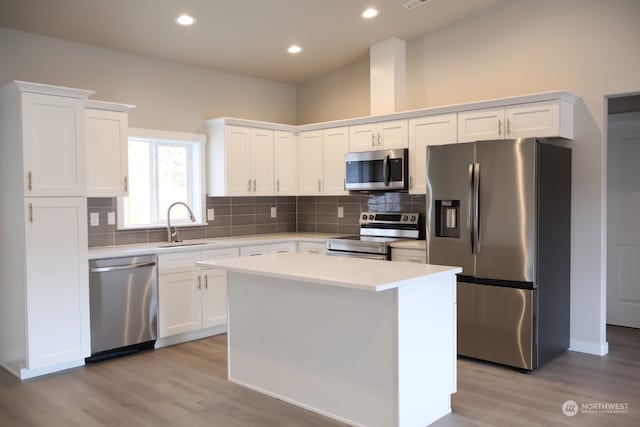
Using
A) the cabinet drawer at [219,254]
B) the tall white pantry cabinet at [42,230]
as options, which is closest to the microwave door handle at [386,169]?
the cabinet drawer at [219,254]

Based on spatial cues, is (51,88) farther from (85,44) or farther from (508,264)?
(508,264)

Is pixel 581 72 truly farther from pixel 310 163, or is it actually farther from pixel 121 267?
pixel 121 267

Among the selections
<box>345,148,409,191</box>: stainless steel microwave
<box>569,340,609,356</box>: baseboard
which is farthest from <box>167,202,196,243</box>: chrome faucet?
<box>569,340,609,356</box>: baseboard

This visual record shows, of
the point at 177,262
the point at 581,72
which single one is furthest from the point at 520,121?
the point at 177,262

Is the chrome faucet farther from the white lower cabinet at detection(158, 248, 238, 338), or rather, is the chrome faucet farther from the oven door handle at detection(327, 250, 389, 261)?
the oven door handle at detection(327, 250, 389, 261)

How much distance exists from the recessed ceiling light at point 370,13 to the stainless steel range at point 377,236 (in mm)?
1999

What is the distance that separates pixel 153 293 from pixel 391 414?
2645 millimetres

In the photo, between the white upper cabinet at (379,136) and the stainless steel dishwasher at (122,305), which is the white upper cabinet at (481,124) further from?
the stainless steel dishwasher at (122,305)

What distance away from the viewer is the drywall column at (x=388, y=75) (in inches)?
215

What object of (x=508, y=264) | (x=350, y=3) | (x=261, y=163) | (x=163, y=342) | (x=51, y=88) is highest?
(x=350, y=3)

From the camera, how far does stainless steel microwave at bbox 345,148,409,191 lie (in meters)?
5.15

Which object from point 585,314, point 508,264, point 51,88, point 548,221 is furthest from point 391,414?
point 51,88

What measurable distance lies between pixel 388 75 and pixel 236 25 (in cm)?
165

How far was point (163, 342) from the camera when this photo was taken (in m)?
4.82
